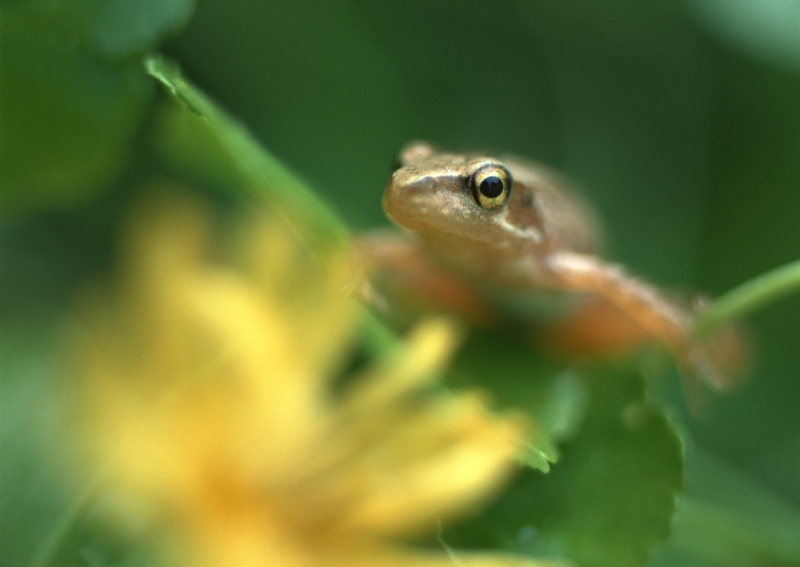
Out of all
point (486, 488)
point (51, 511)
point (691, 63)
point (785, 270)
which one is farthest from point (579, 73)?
point (51, 511)

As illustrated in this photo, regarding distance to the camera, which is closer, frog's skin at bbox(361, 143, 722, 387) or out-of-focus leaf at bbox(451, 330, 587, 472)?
out-of-focus leaf at bbox(451, 330, 587, 472)

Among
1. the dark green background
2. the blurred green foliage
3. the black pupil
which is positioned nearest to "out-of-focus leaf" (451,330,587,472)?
the blurred green foliage

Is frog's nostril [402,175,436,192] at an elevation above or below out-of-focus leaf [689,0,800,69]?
below

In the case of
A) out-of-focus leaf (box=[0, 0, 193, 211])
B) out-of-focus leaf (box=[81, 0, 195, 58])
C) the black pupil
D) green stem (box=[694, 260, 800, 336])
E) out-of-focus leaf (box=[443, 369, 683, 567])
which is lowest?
out-of-focus leaf (box=[443, 369, 683, 567])

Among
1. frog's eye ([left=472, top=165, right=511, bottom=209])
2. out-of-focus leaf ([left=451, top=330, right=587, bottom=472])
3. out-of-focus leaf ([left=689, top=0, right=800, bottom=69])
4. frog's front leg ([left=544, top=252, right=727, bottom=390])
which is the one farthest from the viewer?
out-of-focus leaf ([left=689, top=0, right=800, bottom=69])

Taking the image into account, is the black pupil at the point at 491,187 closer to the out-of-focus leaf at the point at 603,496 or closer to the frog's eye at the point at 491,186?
the frog's eye at the point at 491,186

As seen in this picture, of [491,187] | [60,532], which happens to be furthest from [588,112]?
[60,532]

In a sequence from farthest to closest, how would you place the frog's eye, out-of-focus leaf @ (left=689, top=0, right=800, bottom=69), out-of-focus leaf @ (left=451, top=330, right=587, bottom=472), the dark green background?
the dark green background
out-of-focus leaf @ (left=689, top=0, right=800, bottom=69)
the frog's eye
out-of-focus leaf @ (left=451, top=330, right=587, bottom=472)

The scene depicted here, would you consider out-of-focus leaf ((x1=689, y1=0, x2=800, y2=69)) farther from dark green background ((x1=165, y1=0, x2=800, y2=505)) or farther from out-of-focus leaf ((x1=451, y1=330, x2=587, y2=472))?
out-of-focus leaf ((x1=451, y1=330, x2=587, y2=472))
